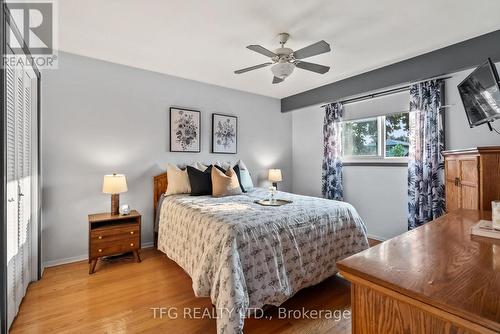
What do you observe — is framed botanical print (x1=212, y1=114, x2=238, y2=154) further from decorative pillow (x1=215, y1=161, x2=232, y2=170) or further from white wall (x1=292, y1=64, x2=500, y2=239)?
white wall (x1=292, y1=64, x2=500, y2=239)

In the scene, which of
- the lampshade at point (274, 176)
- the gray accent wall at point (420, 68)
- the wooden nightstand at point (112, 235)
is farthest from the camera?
the lampshade at point (274, 176)

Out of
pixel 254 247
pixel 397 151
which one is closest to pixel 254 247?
pixel 254 247

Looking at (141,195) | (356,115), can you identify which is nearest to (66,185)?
(141,195)

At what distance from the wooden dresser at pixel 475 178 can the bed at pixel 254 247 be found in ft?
2.97

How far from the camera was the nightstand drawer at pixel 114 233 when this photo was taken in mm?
2605

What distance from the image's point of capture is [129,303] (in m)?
2.05

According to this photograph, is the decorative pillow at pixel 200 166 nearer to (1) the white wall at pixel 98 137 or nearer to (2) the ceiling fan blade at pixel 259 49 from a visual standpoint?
(1) the white wall at pixel 98 137

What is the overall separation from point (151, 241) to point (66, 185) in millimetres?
1303

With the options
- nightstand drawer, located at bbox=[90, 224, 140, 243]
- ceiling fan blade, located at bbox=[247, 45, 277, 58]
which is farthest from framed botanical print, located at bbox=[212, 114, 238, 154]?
ceiling fan blade, located at bbox=[247, 45, 277, 58]

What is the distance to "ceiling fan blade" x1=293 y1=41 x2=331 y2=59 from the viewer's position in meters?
2.07

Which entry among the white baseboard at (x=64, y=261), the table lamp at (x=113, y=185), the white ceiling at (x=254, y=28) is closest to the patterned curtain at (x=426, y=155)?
the white ceiling at (x=254, y=28)

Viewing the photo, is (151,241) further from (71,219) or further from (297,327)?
(297,327)

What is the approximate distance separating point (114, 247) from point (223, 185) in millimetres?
1459

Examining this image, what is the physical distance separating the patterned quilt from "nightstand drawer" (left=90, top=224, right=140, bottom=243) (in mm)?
506
